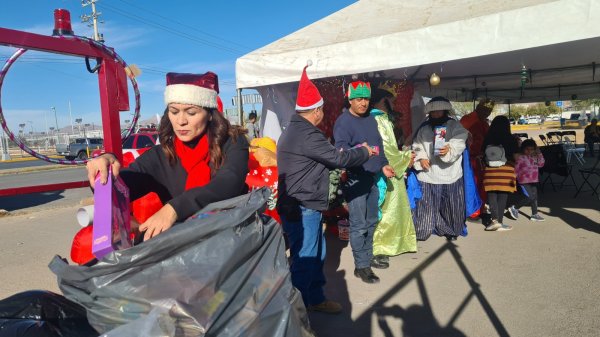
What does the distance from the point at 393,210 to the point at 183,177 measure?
321cm

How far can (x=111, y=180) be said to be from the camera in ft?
4.16

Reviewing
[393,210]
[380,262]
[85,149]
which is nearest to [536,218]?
[393,210]

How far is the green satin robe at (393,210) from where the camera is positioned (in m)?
4.43

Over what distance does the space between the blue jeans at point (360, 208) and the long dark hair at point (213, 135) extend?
2.07 meters

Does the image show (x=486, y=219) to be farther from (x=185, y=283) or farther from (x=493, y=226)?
(x=185, y=283)

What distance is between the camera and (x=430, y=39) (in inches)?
151

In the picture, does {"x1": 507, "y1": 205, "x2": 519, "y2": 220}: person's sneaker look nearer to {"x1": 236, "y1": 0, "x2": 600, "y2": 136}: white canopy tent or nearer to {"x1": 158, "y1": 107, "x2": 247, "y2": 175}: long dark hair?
{"x1": 236, "y1": 0, "x2": 600, "y2": 136}: white canopy tent

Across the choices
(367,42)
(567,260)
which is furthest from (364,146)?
(567,260)

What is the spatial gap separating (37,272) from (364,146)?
391 centimetres

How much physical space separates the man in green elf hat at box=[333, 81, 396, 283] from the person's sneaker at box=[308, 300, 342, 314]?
25.9 inches

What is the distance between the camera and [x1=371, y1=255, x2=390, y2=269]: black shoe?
4.21 metres

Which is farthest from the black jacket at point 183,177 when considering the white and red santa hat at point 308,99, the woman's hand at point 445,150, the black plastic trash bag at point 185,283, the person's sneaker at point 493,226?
the person's sneaker at point 493,226

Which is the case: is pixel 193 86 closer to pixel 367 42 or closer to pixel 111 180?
pixel 111 180

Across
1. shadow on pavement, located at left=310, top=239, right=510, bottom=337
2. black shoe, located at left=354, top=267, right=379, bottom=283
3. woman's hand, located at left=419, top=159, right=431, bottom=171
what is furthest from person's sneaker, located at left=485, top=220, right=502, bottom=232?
black shoe, located at left=354, top=267, right=379, bottom=283
